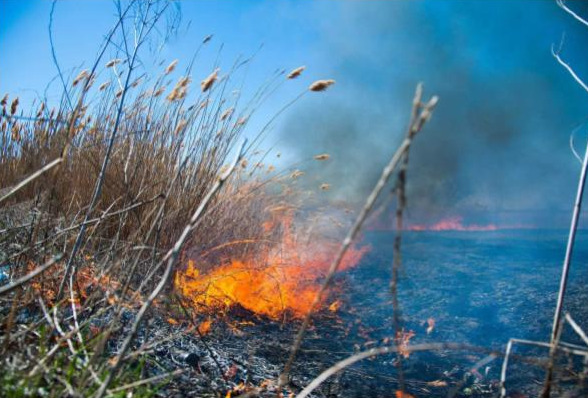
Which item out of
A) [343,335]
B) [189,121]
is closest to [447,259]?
[343,335]

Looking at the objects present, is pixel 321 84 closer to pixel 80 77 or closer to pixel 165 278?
pixel 165 278

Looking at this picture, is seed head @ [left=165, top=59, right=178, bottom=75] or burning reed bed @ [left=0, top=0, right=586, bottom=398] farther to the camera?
seed head @ [left=165, top=59, right=178, bottom=75]

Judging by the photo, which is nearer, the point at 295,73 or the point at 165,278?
the point at 165,278

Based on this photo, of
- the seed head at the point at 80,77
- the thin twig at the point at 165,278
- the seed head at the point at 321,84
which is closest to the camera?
the thin twig at the point at 165,278

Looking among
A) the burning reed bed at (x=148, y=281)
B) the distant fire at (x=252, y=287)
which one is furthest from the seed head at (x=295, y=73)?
the distant fire at (x=252, y=287)

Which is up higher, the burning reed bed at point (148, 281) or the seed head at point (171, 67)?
the seed head at point (171, 67)

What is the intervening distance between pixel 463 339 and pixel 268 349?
161 cm

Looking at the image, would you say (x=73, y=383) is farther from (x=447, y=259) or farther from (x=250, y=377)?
(x=447, y=259)

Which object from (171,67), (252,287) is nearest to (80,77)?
(171,67)

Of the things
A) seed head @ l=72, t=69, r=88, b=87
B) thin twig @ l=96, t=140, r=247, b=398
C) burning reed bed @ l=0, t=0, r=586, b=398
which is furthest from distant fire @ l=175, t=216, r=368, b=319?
seed head @ l=72, t=69, r=88, b=87

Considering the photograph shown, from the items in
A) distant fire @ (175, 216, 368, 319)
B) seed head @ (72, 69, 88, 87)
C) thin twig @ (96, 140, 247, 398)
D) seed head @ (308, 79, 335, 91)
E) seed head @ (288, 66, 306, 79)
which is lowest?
thin twig @ (96, 140, 247, 398)

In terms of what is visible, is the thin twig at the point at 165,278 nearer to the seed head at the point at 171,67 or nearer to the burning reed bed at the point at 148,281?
the burning reed bed at the point at 148,281

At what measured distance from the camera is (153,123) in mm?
2523

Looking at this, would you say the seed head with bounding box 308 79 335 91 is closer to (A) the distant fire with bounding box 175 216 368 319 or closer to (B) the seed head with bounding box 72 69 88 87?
(A) the distant fire with bounding box 175 216 368 319
